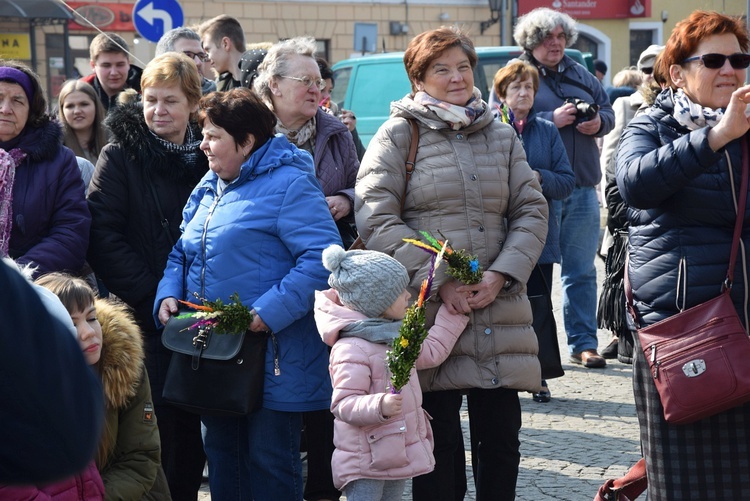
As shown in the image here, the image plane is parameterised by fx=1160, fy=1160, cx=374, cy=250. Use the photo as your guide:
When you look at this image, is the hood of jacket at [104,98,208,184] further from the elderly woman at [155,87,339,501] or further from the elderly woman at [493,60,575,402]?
the elderly woman at [493,60,575,402]

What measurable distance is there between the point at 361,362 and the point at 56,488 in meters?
1.14

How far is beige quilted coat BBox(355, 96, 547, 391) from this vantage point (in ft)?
14.1

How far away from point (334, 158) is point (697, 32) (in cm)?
186

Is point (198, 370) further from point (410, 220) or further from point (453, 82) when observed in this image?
point (453, 82)

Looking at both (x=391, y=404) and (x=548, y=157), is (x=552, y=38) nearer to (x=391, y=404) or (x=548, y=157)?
(x=548, y=157)

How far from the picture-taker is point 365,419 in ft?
12.5

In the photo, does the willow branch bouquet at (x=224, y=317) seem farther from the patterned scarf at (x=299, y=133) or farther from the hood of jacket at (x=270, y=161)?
the patterned scarf at (x=299, y=133)

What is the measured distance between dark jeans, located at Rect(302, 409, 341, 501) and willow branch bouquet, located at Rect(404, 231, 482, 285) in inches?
44.3

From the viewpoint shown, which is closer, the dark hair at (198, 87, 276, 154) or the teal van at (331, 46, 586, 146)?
the dark hair at (198, 87, 276, 154)

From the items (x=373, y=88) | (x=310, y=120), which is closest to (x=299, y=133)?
(x=310, y=120)

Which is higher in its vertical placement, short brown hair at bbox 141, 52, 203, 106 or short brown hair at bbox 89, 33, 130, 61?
short brown hair at bbox 89, 33, 130, 61

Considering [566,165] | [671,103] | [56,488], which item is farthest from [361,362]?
[566,165]

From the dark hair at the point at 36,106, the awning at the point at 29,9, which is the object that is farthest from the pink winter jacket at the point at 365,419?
the awning at the point at 29,9

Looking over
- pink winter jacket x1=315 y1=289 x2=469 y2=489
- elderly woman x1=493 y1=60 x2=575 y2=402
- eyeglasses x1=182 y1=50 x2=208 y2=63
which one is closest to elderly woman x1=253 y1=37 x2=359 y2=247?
pink winter jacket x1=315 y1=289 x2=469 y2=489
